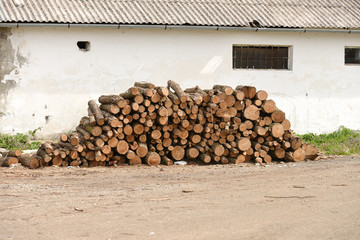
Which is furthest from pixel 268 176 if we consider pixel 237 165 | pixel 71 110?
Answer: pixel 71 110

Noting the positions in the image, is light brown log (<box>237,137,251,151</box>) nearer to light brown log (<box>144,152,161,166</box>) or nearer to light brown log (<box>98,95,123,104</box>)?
light brown log (<box>144,152,161,166</box>)

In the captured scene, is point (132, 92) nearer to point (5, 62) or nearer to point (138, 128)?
point (138, 128)

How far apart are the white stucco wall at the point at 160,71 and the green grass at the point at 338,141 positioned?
383 millimetres

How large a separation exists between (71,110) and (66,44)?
1669 mm

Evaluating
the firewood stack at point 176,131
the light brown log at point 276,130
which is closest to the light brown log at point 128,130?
the firewood stack at point 176,131

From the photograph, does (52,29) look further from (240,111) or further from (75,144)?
(240,111)

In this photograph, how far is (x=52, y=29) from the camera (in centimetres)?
1477

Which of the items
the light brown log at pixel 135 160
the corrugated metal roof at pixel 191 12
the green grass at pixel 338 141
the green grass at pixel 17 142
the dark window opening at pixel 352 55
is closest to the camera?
the light brown log at pixel 135 160

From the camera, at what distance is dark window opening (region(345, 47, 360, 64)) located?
57.1ft

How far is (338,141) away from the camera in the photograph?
1570cm

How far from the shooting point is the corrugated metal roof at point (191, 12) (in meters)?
14.8

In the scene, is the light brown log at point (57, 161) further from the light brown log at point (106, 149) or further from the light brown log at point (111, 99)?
the light brown log at point (111, 99)

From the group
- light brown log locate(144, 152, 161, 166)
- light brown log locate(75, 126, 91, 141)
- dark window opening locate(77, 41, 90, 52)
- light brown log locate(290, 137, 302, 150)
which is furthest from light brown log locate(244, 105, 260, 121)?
dark window opening locate(77, 41, 90, 52)

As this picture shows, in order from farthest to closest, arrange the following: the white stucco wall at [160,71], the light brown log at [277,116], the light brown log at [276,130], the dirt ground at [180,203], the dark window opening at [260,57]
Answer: the dark window opening at [260,57] < the white stucco wall at [160,71] < the light brown log at [277,116] < the light brown log at [276,130] < the dirt ground at [180,203]
